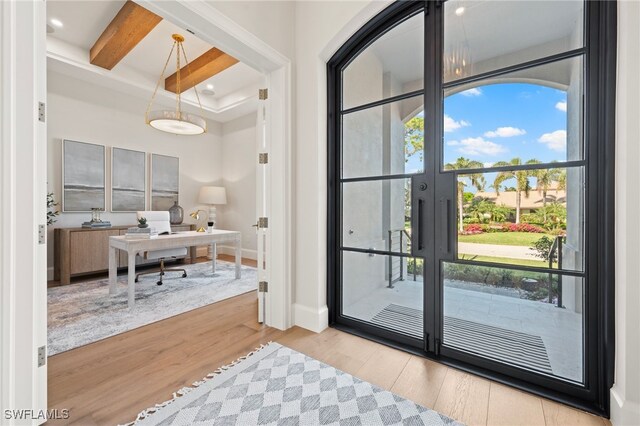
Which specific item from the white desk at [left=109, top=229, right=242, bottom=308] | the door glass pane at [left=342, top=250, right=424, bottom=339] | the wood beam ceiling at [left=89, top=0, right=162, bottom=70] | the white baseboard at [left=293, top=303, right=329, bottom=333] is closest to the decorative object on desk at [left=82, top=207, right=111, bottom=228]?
the white desk at [left=109, top=229, right=242, bottom=308]

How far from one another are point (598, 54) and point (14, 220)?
9.59 feet

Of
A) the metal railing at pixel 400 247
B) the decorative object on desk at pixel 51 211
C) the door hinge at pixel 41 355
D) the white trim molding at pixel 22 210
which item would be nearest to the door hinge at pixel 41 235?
the white trim molding at pixel 22 210

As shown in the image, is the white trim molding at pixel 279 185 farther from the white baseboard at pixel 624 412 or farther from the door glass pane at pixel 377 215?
the white baseboard at pixel 624 412

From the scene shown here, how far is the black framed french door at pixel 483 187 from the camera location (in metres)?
1.39

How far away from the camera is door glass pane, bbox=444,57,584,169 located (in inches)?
57.1

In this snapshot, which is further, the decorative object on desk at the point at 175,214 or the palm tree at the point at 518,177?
the decorative object on desk at the point at 175,214

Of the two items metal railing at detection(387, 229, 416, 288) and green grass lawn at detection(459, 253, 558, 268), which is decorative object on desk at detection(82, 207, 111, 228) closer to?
metal railing at detection(387, 229, 416, 288)

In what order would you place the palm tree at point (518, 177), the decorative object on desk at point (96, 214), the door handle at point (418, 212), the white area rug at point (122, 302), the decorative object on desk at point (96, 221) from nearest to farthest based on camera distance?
1. the palm tree at point (518, 177)
2. the door handle at point (418, 212)
3. the white area rug at point (122, 302)
4. the decorative object on desk at point (96, 221)
5. the decorative object on desk at point (96, 214)

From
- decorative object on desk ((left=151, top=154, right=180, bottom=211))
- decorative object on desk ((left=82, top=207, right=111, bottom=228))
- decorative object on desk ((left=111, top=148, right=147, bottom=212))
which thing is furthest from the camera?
decorative object on desk ((left=151, top=154, right=180, bottom=211))

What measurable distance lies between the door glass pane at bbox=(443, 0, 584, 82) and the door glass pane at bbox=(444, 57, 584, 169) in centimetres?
10

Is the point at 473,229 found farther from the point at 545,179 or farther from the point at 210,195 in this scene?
the point at 210,195

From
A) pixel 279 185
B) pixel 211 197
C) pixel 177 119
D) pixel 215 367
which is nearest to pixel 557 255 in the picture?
pixel 279 185

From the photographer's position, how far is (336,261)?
2363mm

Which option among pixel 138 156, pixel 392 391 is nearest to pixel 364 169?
pixel 392 391
